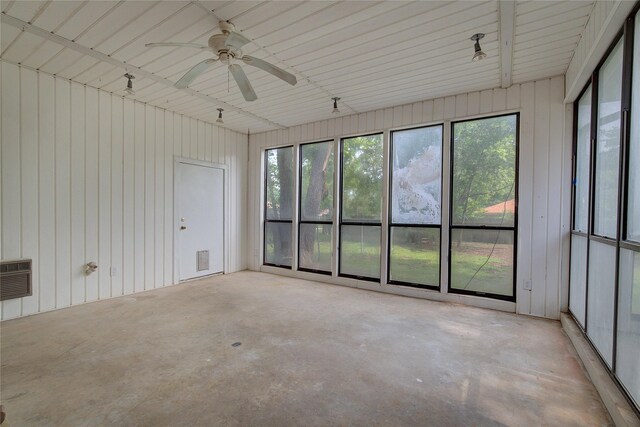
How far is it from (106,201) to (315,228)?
3253mm

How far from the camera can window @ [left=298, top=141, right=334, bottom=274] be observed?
5344mm

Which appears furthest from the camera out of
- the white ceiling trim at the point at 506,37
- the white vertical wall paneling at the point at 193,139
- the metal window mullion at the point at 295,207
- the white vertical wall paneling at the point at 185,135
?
the metal window mullion at the point at 295,207

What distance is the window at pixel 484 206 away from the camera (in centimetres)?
383

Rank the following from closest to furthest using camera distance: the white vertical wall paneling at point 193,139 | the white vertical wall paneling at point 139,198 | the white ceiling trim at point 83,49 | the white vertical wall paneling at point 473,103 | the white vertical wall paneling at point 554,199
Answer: the white ceiling trim at point 83,49, the white vertical wall paneling at point 554,199, the white vertical wall paneling at point 473,103, the white vertical wall paneling at point 139,198, the white vertical wall paneling at point 193,139

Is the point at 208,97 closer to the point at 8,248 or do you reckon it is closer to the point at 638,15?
the point at 8,248

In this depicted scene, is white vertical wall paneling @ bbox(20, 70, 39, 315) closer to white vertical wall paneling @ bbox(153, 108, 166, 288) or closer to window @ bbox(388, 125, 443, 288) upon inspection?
white vertical wall paneling @ bbox(153, 108, 166, 288)

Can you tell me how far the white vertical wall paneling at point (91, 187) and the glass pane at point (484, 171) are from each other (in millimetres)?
4951

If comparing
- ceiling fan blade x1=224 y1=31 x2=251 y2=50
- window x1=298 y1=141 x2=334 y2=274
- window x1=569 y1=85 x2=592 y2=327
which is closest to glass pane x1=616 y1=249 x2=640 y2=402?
window x1=569 y1=85 x2=592 y2=327

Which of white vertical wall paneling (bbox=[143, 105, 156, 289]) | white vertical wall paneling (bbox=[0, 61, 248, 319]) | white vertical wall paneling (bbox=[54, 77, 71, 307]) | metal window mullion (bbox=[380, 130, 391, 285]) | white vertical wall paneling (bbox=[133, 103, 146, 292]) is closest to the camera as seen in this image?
white vertical wall paneling (bbox=[0, 61, 248, 319])

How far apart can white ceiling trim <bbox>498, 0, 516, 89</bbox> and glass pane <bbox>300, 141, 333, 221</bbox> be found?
277 centimetres

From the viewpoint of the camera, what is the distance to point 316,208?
5.50 meters

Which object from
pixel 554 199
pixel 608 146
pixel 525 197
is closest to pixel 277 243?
pixel 525 197

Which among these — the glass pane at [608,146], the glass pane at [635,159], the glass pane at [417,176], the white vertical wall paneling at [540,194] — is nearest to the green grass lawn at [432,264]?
the white vertical wall paneling at [540,194]

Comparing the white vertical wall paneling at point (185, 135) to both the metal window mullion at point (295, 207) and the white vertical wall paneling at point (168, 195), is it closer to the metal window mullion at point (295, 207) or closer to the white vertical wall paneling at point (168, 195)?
the white vertical wall paneling at point (168, 195)
